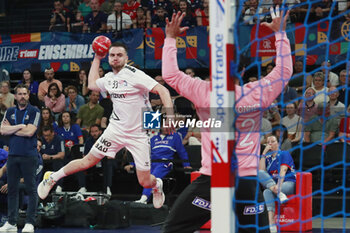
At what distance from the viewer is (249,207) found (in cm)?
437

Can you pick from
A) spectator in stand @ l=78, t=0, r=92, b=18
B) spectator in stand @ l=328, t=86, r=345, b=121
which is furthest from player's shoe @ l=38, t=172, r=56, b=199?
spectator in stand @ l=78, t=0, r=92, b=18

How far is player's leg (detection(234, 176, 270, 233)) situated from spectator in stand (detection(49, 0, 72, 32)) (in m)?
11.4

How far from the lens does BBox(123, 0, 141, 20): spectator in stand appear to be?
48.3 feet

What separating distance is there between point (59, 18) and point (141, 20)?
2.76 m

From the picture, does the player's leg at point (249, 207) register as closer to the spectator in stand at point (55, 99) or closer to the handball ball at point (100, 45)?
the handball ball at point (100, 45)

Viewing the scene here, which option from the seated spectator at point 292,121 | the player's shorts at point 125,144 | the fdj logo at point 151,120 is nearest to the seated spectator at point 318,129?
the seated spectator at point 292,121

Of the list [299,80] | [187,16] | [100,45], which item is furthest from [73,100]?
[100,45]

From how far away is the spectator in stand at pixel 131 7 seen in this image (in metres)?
14.7

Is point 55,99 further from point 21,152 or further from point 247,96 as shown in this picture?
point 247,96

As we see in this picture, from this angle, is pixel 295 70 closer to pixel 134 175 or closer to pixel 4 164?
pixel 134 175

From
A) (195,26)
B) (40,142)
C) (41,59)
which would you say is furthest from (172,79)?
(41,59)

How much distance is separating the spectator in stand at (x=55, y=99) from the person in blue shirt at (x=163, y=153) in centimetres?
323

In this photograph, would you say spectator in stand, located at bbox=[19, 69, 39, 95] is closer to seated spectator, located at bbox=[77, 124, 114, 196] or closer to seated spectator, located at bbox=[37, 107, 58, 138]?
seated spectator, located at bbox=[37, 107, 58, 138]

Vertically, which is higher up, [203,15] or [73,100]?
[203,15]
